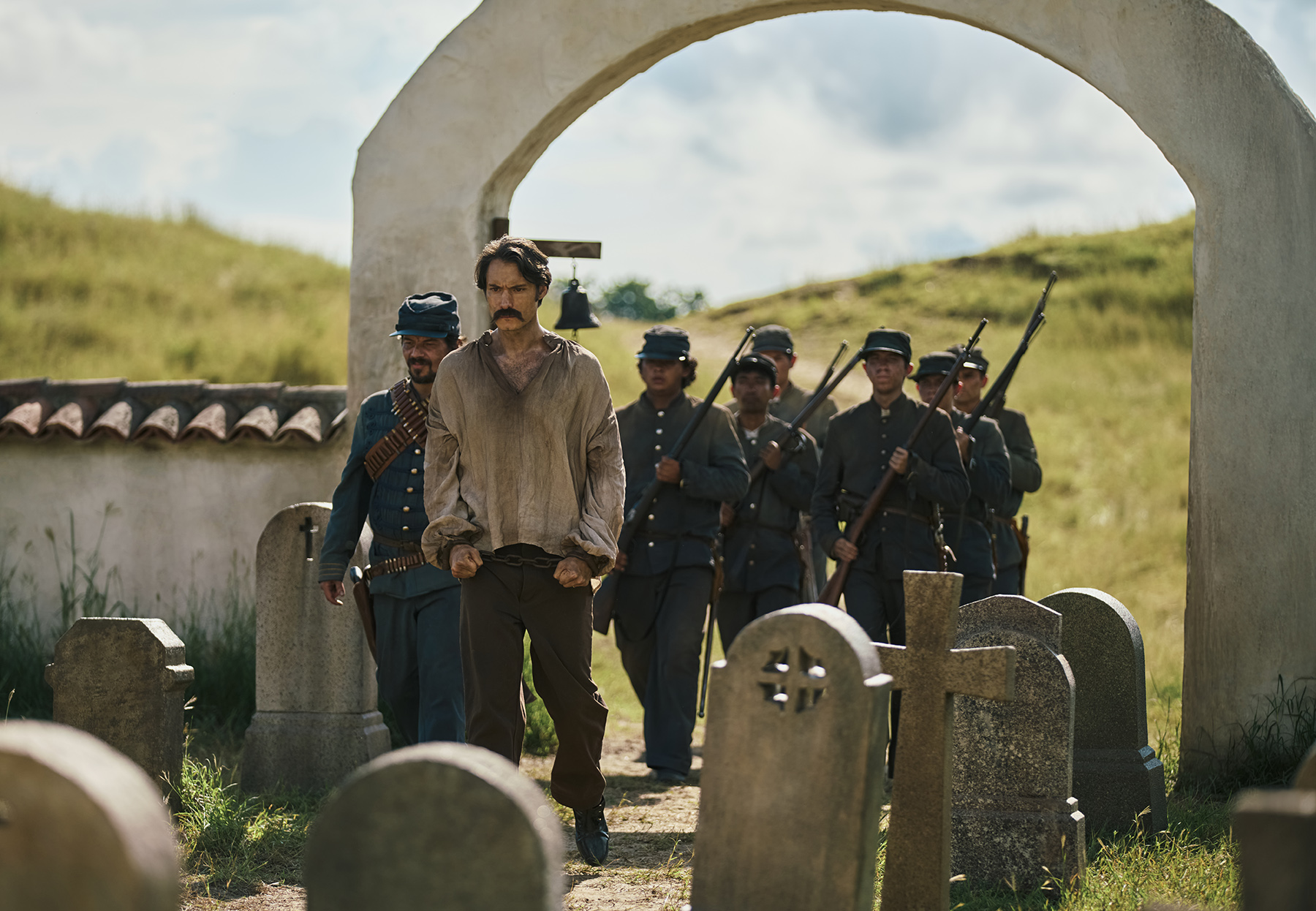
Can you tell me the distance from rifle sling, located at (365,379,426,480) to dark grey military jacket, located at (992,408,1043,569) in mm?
3709

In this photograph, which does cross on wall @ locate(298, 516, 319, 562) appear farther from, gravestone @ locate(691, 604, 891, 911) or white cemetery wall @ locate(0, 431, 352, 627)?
gravestone @ locate(691, 604, 891, 911)

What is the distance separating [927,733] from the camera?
4.04 meters

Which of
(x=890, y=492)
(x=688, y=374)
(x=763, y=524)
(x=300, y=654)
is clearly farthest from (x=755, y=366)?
(x=300, y=654)

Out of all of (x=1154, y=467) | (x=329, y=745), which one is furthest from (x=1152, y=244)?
(x=329, y=745)

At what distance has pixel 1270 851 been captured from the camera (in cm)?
→ 231

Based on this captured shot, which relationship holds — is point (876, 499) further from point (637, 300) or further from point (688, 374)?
point (637, 300)

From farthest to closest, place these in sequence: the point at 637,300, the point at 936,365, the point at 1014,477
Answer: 1. the point at 637,300
2. the point at 1014,477
3. the point at 936,365

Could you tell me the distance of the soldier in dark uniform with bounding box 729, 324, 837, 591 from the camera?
8.76 metres

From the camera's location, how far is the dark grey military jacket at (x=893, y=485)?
6.93 m

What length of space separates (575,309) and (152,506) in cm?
314

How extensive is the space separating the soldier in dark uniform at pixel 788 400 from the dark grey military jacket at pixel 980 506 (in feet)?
3.29

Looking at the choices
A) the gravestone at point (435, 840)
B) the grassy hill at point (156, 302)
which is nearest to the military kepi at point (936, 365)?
the gravestone at point (435, 840)

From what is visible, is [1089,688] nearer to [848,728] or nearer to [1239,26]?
[848,728]

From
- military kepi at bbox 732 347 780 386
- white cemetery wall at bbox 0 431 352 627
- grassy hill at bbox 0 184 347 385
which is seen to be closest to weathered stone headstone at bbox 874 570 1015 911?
military kepi at bbox 732 347 780 386
